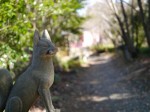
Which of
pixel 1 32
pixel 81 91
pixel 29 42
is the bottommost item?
pixel 81 91

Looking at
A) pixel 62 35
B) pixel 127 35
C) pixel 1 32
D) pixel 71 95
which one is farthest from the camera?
pixel 62 35

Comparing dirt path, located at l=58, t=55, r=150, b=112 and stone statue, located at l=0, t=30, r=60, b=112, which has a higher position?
stone statue, located at l=0, t=30, r=60, b=112

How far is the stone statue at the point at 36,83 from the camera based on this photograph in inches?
238

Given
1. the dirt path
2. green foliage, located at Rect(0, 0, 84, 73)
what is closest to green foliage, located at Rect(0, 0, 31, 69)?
green foliage, located at Rect(0, 0, 84, 73)

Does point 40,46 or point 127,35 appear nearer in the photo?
point 40,46

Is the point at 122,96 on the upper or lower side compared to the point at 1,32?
lower

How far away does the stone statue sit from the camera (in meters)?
6.05

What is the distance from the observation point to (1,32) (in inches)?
347

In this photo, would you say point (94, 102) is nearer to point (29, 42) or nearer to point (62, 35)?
point (29, 42)

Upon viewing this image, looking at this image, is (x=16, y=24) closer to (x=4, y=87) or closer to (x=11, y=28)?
(x=11, y=28)

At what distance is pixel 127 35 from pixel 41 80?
19846 mm

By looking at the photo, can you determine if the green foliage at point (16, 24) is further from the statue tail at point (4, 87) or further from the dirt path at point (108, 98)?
the dirt path at point (108, 98)

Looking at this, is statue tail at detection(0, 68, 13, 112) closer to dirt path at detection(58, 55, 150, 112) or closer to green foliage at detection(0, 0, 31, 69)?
green foliage at detection(0, 0, 31, 69)

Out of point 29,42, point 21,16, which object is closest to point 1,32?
point 21,16
